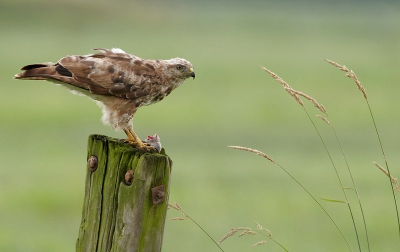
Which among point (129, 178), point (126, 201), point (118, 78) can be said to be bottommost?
point (126, 201)

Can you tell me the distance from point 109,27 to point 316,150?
→ 73.8ft

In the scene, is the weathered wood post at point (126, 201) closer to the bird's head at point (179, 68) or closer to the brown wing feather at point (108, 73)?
the brown wing feather at point (108, 73)

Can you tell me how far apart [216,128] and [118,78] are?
621 inches

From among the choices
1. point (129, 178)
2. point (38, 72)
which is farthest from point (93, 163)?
point (38, 72)

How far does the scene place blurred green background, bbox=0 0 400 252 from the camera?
43.7 ft

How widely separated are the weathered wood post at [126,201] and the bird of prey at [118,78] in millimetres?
846

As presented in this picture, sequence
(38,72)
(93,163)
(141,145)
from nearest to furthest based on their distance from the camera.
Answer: (93,163), (141,145), (38,72)

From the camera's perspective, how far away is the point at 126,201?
14.1 feet

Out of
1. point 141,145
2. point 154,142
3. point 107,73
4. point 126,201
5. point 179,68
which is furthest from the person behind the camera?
point 179,68

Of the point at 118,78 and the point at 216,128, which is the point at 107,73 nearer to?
the point at 118,78

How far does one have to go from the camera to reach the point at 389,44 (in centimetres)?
4028

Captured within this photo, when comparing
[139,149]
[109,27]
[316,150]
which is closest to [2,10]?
[109,27]

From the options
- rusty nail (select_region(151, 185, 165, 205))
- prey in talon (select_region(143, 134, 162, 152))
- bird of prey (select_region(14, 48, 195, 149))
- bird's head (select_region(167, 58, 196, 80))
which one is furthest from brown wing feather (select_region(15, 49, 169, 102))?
rusty nail (select_region(151, 185, 165, 205))

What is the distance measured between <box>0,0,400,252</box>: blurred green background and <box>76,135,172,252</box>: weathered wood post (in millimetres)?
4000
